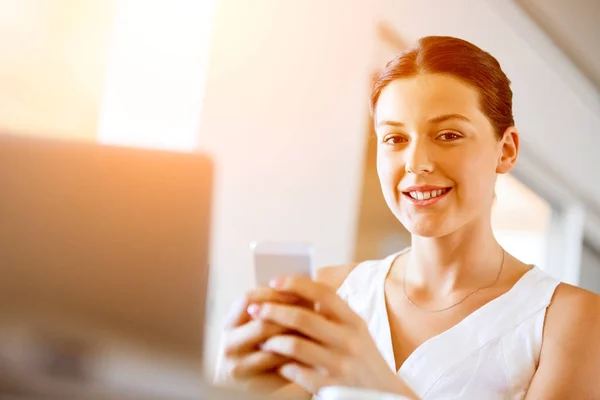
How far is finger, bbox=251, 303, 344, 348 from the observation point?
2.09ft

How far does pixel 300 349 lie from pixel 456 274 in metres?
0.33

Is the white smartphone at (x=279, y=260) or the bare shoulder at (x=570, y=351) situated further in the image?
the bare shoulder at (x=570, y=351)

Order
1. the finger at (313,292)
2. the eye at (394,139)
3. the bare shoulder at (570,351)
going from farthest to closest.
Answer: the eye at (394,139), the bare shoulder at (570,351), the finger at (313,292)

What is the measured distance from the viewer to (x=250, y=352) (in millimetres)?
671

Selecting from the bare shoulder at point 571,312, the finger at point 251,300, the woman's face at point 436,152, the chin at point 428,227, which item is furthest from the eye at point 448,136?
the finger at point 251,300

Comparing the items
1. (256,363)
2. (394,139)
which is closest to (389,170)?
(394,139)

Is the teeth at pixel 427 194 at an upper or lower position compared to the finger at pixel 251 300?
upper

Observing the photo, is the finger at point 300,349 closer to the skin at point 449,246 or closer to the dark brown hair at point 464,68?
the skin at point 449,246

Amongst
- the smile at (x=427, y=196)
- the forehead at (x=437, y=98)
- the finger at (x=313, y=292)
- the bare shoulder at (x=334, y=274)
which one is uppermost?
the forehead at (x=437, y=98)

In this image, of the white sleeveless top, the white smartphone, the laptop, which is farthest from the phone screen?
the white sleeveless top

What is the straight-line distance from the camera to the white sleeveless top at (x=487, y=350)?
82 cm

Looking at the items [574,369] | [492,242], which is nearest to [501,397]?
[574,369]

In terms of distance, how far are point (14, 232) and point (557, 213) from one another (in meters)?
0.93

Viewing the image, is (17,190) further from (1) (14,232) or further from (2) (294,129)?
(2) (294,129)
